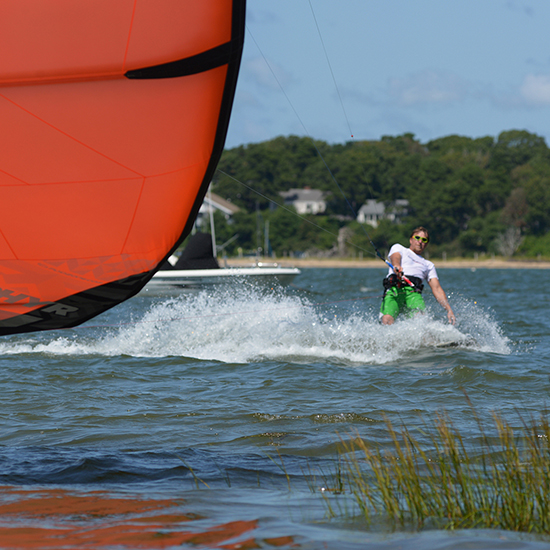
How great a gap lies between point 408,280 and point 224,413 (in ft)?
12.6

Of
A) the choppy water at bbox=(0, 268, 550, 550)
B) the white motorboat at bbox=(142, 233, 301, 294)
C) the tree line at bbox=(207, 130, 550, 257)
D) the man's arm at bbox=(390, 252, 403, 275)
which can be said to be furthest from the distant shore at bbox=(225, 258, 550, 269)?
the man's arm at bbox=(390, 252, 403, 275)

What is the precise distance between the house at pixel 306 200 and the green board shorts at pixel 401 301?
10571 centimetres

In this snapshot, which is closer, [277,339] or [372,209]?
[277,339]

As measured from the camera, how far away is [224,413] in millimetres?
7508

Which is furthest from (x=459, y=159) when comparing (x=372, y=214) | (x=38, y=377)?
(x=38, y=377)

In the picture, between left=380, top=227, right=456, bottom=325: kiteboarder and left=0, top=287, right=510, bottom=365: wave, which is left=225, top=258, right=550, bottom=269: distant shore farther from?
left=380, top=227, right=456, bottom=325: kiteboarder

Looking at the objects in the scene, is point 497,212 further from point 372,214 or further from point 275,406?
point 275,406

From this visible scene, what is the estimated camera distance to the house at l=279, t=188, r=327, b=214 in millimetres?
117994

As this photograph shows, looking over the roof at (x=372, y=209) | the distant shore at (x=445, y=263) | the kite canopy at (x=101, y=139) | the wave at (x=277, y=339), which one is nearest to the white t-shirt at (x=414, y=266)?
the wave at (x=277, y=339)

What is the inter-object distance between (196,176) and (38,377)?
6.21 meters

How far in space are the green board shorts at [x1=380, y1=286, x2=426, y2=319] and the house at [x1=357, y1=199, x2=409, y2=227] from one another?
10099cm

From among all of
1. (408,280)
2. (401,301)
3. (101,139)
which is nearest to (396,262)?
(408,280)

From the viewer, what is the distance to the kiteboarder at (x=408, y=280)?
10.4 meters

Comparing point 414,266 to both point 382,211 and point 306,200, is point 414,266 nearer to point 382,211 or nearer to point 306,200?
point 382,211
